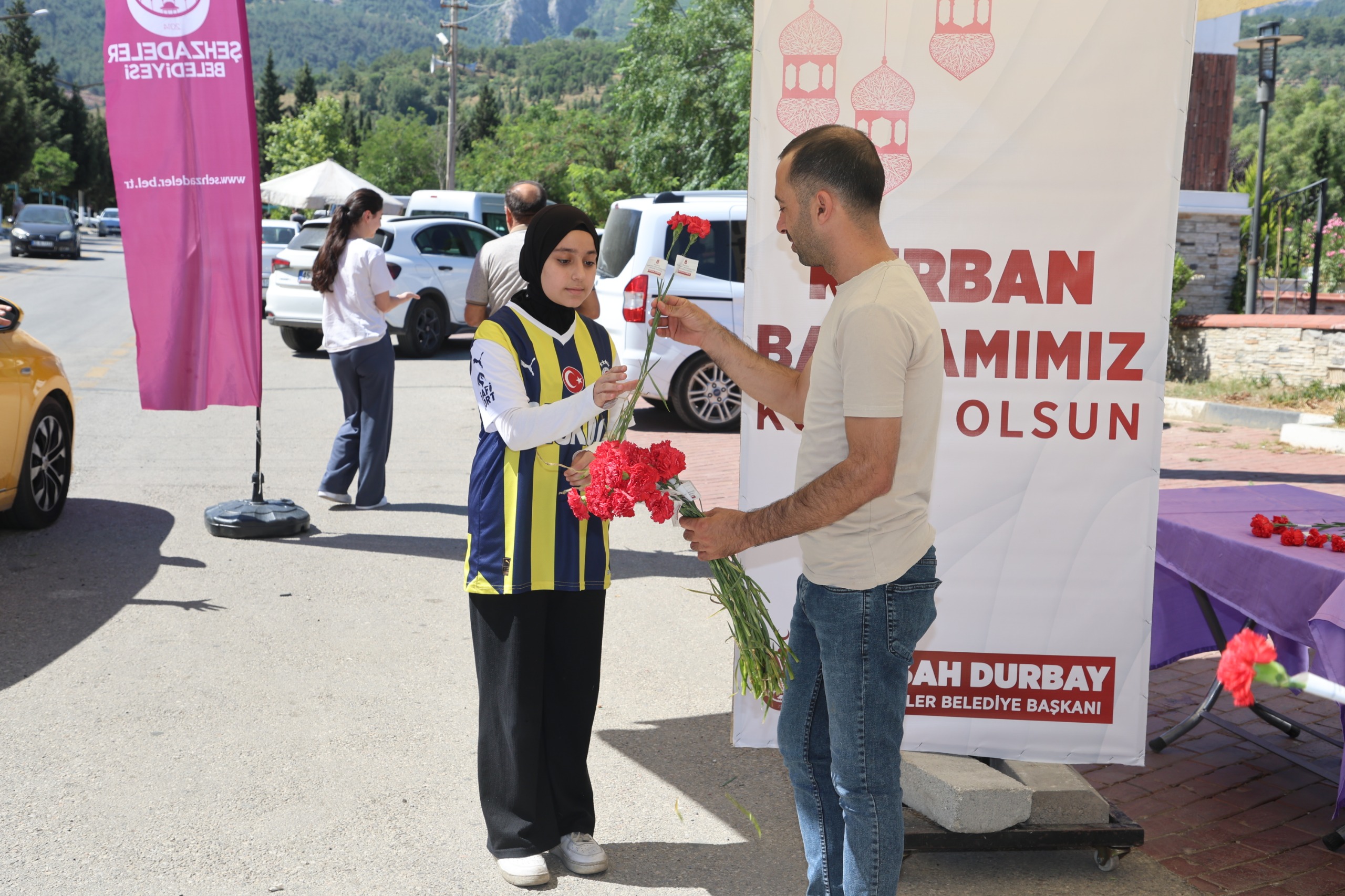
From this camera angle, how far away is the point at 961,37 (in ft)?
11.9

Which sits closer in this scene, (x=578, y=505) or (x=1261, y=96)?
(x=578, y=505)

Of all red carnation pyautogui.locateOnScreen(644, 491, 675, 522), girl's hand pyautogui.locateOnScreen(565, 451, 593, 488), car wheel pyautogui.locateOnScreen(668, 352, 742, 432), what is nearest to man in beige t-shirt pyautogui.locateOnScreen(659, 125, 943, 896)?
red carnation pyautogui.locateOnScreen(644, 491, 675, 522)

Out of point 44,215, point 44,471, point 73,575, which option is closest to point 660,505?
point 73,575

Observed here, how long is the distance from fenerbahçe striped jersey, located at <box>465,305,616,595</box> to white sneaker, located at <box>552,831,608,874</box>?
79 cm

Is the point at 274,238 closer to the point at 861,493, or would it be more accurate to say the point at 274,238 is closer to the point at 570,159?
the point at 570,159

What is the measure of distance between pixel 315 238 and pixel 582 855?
48.9 feet

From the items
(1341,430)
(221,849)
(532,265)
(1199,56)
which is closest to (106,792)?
(221,849)

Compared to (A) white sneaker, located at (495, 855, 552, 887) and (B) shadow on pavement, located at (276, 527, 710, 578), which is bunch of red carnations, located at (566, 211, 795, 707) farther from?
(B) shadow on pavement, located at (276, 527, 710, 578)

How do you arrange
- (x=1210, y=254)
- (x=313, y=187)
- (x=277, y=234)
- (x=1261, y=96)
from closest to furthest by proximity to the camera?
(x=1261, y=96) < (x=1210, y=254) < (x=277, y=234) < (x=313, y=187)

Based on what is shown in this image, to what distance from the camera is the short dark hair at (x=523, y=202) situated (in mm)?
6594

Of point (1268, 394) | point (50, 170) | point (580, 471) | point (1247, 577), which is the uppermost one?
point (50, 170)

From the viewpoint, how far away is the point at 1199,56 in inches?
931

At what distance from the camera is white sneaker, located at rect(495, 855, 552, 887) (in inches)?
133

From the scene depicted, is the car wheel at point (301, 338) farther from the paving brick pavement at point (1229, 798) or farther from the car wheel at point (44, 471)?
the paving brick pavement at point (1229, 798)
